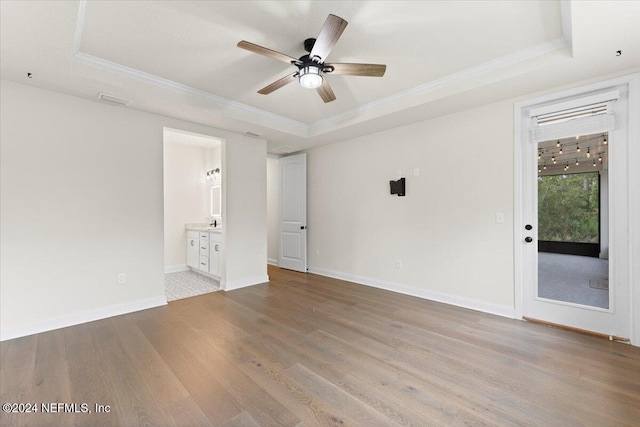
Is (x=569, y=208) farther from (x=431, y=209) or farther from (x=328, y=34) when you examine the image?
(x=328, y=34)

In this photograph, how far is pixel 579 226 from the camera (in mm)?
3012

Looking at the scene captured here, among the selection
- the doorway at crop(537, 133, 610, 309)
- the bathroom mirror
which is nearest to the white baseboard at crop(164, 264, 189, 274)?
the bathroom mirror

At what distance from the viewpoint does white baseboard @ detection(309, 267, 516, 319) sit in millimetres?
3347

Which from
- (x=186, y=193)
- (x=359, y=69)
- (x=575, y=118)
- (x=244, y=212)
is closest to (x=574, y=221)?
(x=575, y=118)

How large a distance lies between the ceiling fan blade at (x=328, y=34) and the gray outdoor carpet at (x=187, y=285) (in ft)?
12.2

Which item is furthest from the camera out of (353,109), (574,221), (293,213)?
(293,213)

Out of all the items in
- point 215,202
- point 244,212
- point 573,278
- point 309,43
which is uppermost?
point 309,43

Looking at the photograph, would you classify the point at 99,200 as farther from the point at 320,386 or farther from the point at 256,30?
the point at 320,386

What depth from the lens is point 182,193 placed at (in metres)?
6.00

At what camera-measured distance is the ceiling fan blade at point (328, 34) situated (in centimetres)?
183

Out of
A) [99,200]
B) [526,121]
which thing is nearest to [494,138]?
[526,121]

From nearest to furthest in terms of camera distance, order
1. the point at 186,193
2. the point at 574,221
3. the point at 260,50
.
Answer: the point at 260,50, the point at 574,221, the point at 186,193

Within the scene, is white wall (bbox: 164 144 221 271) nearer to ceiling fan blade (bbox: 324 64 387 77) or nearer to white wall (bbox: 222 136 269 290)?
white wall (bbox: 222 136 269 290)

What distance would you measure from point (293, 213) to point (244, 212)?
4.76ft
